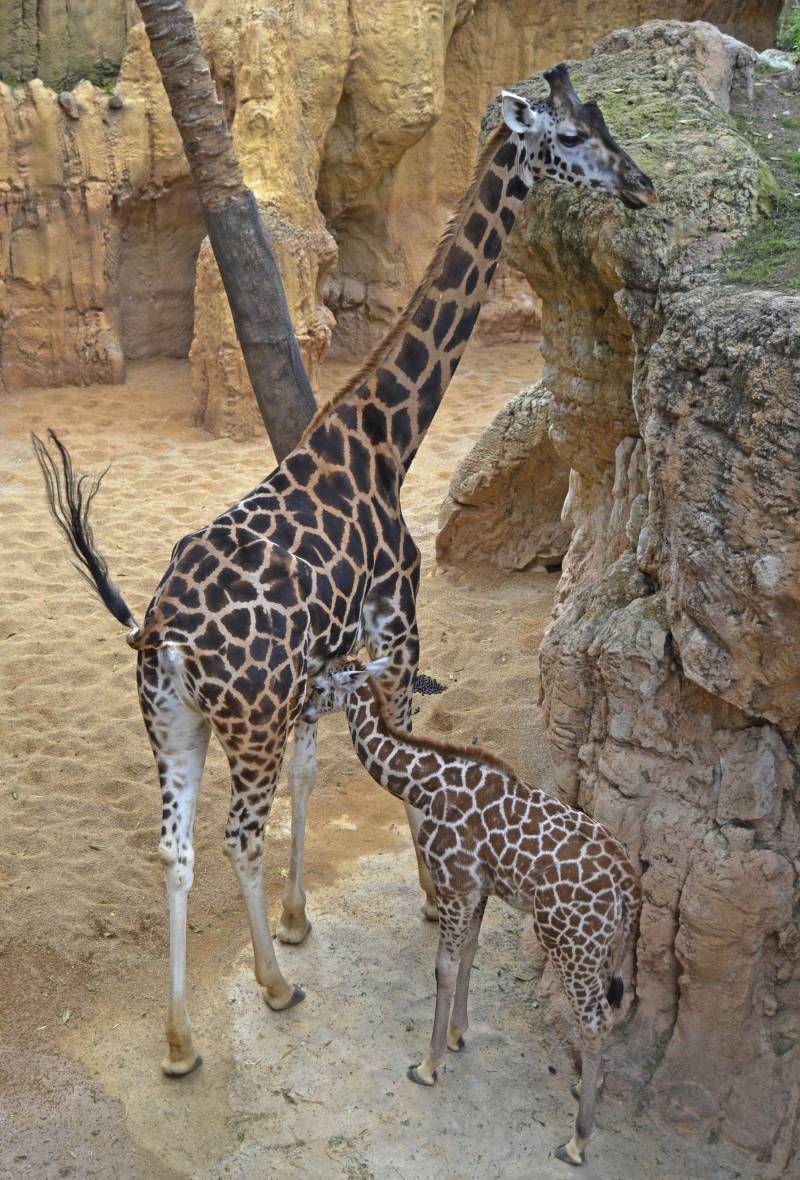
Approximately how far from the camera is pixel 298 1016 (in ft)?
16.3

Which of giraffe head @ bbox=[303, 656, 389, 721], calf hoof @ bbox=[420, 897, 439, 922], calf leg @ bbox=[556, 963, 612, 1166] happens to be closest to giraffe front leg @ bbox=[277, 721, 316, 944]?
calf hoof @ bbox=[420, 897, 439, 922]

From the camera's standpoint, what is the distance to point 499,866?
4.32 meters

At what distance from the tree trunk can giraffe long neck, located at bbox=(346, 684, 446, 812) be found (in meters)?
2.15

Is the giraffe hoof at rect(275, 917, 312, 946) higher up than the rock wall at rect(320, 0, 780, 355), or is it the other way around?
the rock wall at rect(320, 0, 780, 355)

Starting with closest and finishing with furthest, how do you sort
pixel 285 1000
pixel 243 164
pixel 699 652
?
1. pixel 699 652
2. pixel 285 1000
3. pixel 243 164

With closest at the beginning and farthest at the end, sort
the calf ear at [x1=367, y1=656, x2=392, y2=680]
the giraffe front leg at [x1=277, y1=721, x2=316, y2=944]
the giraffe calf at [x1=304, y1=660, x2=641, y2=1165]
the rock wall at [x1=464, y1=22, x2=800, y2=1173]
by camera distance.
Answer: the rock wall at [x1=464, y1=22, x2=800, y2=1173], the giraffe calf at [x1=304, y1=660, x2=641, y2=1165], the calf ear at [x1=367, y1=656, x2=392, y2=680], the giraffe front leg at [x1=277, y1=721, x2=316, y2=944]

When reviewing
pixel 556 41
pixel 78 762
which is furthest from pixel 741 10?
pixel 78 762

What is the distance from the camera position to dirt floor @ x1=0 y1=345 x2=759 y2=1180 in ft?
14.3

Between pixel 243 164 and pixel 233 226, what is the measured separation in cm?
578

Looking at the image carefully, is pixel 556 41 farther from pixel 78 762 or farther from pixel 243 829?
pixel 243 829

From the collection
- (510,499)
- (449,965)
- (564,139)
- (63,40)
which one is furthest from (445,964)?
(63,40)

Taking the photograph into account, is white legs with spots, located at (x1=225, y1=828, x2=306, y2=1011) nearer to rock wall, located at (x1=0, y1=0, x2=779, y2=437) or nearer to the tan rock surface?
the tan rock surface

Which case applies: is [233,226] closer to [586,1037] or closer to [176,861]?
[176,861]

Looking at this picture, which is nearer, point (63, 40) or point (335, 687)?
point (335, 687)
